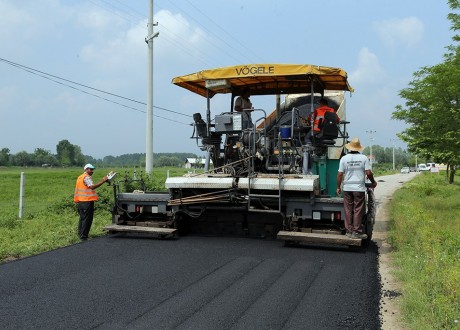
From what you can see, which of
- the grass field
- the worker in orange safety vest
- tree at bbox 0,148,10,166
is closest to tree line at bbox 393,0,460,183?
the grass field

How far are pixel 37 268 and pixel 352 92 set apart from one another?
5.73 meters

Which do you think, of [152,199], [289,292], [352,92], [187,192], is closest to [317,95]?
[352,92]

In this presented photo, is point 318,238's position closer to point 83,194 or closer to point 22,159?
point 83,194

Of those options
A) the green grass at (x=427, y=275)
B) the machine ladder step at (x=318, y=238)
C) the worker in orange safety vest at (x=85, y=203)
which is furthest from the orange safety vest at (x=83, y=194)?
the green grass at (x=427, y=275)

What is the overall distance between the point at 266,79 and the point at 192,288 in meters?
4.33

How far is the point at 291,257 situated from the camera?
20.9ft

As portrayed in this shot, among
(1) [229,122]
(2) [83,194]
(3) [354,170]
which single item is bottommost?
(2) [83,194]

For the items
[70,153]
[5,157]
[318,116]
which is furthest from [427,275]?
[70,153]

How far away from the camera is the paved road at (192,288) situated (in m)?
3.97

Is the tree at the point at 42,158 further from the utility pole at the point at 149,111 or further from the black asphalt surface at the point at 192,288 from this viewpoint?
the black asphalt surface at the point at 192,288

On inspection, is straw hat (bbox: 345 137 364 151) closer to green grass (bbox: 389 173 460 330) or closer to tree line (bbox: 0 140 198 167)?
green grass (bbox: 389 173 460 330)

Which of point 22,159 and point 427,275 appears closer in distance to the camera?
point 427,275

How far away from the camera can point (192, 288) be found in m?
4.86

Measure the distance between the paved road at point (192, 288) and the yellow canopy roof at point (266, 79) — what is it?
8.60 ft
